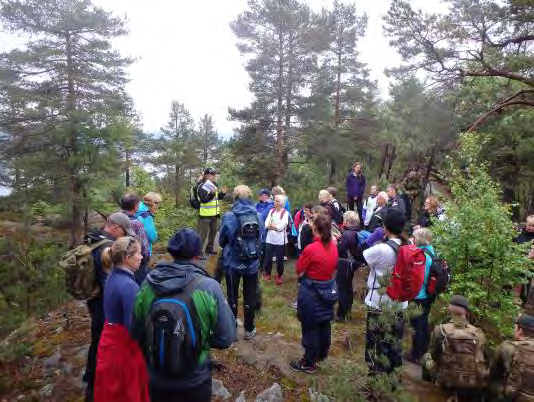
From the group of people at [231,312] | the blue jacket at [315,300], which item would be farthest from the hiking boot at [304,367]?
the blue jacket at [315,300]

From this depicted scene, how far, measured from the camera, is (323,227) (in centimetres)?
404

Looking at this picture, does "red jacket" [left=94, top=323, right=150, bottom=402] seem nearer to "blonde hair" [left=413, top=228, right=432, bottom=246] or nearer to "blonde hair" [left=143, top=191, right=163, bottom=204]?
"blonde hair" [left=143, top=191, right=163, bottom=204]

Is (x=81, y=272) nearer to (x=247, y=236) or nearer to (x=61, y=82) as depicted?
(x=247, y=236)

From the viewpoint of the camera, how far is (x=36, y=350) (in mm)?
4641

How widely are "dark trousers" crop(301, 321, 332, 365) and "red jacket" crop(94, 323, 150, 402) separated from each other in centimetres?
198

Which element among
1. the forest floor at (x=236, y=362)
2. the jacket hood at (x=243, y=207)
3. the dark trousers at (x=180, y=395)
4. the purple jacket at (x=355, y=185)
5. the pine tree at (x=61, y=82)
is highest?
the pine tree at (x=61, y=82)

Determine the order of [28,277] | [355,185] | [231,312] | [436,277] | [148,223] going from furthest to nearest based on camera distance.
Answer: [355,185] → [28,277] → [148,223] → [436,277] → [231,312]

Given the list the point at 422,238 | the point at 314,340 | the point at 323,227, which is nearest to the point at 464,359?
the point at 422,238

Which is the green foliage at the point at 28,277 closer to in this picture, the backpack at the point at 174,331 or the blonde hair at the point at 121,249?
the blonde hair at the point at 121,249

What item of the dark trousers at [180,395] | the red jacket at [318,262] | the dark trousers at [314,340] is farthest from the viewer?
the dark trousers at [314,340]

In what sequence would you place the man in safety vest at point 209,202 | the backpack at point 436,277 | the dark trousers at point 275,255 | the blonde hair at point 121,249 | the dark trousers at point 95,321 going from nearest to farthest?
the blonde hair at point 121,249 → the dark trousers at point 95,321 → the backpack at point 436,277 → the dark trousers at point 275,255 → the man in safety vest at point 209,202

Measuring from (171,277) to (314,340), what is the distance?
2455mm

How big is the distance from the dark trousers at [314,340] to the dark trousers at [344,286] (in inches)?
58.0

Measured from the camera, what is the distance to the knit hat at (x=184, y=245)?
8.34 feet
